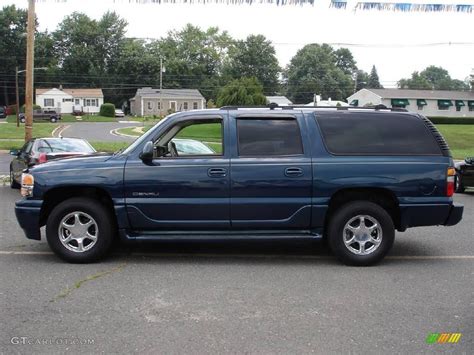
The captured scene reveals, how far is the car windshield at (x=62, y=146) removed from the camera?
11.9 meters

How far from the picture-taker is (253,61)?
100000mm

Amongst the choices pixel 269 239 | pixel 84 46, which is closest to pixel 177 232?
pixel 269 239

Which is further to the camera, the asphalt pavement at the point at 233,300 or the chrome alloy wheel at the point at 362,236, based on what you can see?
the chrome alloy wheel at the point at 362,236

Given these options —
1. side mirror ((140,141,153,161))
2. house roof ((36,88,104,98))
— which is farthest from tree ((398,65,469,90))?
side mirror ((140,141,153,161))

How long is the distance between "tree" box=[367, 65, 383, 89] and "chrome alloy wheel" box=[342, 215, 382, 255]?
387 ft

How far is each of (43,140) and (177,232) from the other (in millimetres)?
7700

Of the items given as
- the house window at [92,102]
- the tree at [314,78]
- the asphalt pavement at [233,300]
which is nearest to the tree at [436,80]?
the tree at [314,78]

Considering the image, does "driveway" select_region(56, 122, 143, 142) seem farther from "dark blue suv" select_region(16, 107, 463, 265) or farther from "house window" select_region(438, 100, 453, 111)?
"house window" select_region(438, 100, 453, 111)

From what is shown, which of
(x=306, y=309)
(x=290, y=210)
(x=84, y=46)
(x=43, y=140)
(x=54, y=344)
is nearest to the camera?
(x=54, y=344)

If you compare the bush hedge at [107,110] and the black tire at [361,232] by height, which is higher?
the bush hedge at [107,110]

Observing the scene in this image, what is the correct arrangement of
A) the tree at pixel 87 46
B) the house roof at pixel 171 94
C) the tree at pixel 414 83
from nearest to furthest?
the house roof at pixel 171 94 → the tree at pixel 87 46 → the tree at pixel 414 83

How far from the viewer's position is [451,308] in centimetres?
471

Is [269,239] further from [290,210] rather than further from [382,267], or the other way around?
[382,267]

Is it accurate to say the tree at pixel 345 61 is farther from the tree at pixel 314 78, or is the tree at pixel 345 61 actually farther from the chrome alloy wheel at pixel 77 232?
the chrome alloy wheel at pixel 77 232
